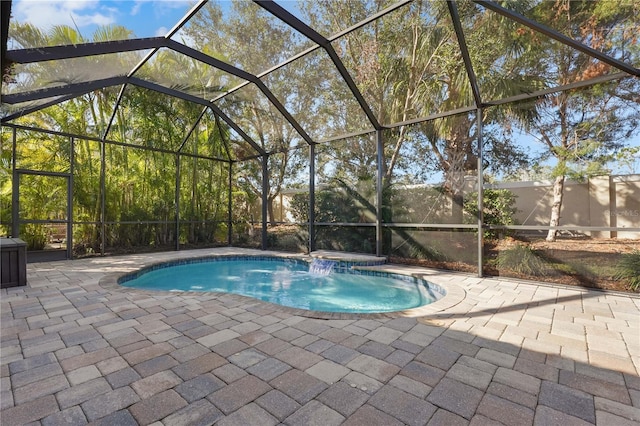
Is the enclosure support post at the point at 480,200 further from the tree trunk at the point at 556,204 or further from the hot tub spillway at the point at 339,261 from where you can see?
the hot tub spillway at the point at 339,261

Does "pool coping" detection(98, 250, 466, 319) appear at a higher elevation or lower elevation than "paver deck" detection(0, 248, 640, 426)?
higher

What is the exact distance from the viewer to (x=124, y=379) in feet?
7.06

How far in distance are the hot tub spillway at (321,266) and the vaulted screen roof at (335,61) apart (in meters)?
2.98

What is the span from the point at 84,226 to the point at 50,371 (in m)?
6.92

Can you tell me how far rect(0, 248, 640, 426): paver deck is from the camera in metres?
1.85

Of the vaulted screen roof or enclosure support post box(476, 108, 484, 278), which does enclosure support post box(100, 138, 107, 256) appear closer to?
the vaulted screen roof

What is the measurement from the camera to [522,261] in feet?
16.9

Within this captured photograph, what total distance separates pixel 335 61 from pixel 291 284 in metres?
4.25

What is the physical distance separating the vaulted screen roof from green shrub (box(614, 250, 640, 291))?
8.07ft

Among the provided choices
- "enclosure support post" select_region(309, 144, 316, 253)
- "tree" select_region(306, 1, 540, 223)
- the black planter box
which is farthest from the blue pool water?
"tree" select_region(306, 1, 540, 223)

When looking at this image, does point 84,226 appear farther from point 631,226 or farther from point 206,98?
point 631,226

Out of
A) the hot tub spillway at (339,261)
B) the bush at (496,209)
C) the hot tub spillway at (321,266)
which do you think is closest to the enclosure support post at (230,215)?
the hot tub spillway at (339,261)

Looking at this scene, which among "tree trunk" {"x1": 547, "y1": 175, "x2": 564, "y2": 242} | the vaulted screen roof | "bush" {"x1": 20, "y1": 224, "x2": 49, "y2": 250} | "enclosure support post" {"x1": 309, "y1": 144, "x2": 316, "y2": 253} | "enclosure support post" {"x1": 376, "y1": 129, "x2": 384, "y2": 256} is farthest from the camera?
"enclosure support post" {"x1": 309, "y1": 144, "x2": 316, "y2": 253}

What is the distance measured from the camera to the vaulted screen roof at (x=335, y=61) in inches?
173
